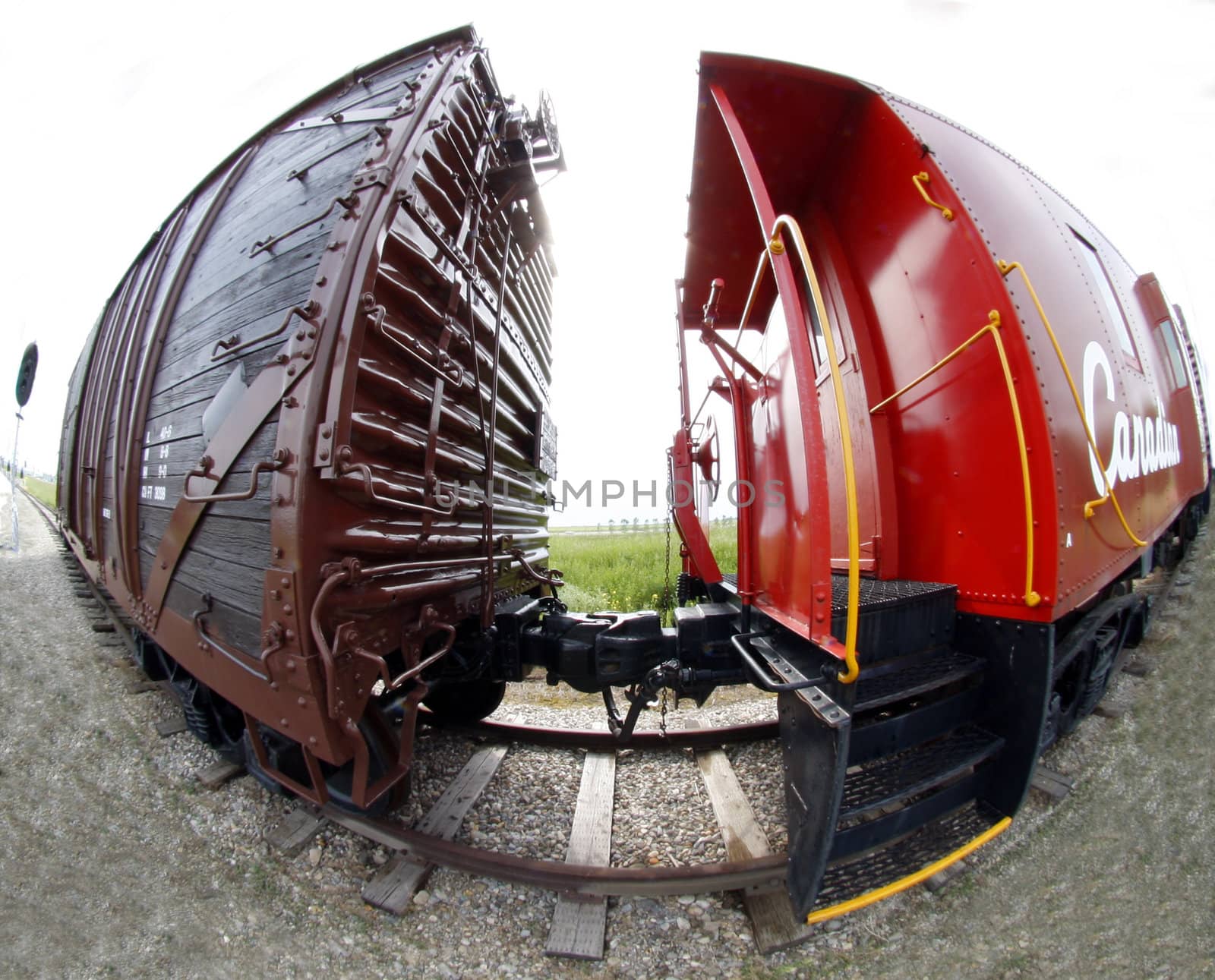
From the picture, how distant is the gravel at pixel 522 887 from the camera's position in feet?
5.71

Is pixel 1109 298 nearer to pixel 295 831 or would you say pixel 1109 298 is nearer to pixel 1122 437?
pixel 1122 437

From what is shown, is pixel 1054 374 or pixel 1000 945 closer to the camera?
pixel 1000 945

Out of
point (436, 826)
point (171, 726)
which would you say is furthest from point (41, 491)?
point (436, 826)

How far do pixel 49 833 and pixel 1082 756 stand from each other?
19.4 ft

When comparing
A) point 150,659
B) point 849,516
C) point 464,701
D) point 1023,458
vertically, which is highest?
point 1023,458

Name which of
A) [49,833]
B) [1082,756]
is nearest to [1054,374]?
[1082,756]

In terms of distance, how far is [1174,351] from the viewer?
4.26 metres

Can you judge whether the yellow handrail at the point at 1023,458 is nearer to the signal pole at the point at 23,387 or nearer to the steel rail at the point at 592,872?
the steel rail at the point at 592,872

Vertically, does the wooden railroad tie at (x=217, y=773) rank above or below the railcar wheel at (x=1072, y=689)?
below

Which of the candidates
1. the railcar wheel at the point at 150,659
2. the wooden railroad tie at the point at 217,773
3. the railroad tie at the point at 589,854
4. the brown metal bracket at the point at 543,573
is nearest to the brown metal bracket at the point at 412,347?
the brown metal bracket at the point at 543,573

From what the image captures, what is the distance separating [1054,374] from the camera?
6.49ft

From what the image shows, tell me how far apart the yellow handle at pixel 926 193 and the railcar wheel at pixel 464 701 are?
399cm

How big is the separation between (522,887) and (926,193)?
3970 mm

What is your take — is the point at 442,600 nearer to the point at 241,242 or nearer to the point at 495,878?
the point at 495,878
